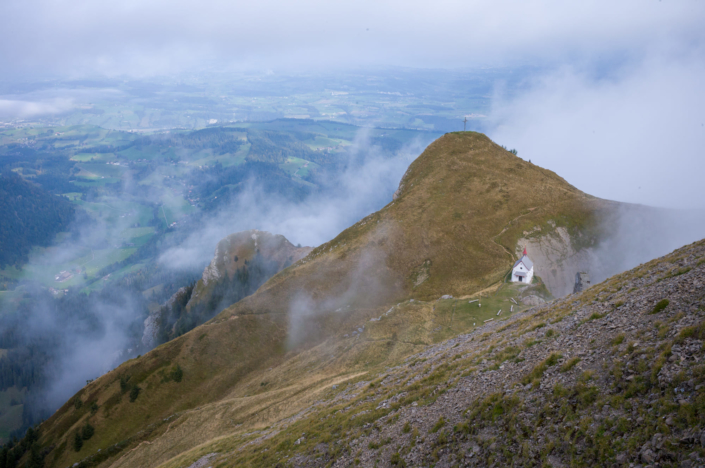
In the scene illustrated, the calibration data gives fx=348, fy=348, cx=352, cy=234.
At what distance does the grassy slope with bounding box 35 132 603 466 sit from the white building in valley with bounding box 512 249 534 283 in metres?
3.95

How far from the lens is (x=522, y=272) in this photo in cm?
6688

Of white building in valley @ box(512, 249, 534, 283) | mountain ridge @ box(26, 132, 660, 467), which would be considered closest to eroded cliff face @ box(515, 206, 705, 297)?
mountain ridge @ box(26, 132, 660, 467)

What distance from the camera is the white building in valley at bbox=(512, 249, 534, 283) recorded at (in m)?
66.9

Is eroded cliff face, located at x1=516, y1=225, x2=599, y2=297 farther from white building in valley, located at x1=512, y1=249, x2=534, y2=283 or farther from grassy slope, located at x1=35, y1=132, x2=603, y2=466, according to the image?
white building in valley, located at x1=512, y1=249, x2=534, y2=283

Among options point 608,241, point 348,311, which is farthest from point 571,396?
point 608,241

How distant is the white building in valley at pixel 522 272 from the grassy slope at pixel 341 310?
395 cm

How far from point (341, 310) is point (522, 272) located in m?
39.1

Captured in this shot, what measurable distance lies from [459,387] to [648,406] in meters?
11.6

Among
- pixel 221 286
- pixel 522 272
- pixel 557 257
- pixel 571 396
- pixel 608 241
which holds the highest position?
pixel 571 396

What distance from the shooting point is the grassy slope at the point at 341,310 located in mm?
60062

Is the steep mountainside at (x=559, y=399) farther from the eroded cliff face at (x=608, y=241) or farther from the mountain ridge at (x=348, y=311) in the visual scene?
the eroded cliff face at (x=608, y=241)

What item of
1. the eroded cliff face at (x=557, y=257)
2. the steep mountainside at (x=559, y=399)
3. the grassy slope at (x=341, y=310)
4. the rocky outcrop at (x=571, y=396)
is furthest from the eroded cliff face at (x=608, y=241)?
the steep mountainside at (x=559, y=399)

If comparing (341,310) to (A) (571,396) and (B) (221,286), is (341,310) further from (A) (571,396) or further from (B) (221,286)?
(B) (221,286)

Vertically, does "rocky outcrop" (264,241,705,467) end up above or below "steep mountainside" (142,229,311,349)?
above
